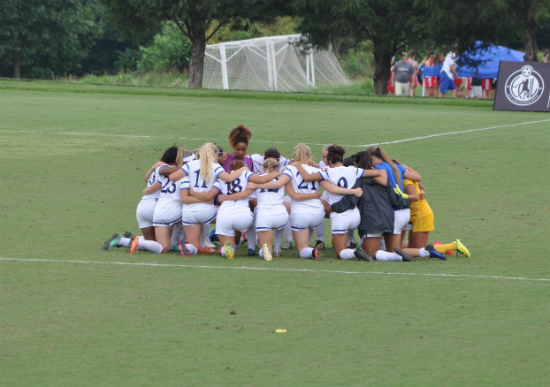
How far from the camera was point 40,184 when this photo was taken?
1534cm

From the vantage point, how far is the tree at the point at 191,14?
39062 mm

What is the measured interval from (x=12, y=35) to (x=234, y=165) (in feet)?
172

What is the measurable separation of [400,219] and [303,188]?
45.3 inches

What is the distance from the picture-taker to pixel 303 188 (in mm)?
10359

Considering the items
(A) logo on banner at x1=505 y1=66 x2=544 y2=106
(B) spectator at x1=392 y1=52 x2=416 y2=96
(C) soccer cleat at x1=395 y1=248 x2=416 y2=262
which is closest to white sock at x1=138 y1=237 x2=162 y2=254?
(C) soccer cleat at x1=395 y1=248 x2=416 y2=262

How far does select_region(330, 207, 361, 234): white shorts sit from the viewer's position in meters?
10.1

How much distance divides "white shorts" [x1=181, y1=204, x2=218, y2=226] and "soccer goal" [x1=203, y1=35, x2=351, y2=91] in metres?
36.5

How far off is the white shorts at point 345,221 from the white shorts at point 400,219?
43 cm

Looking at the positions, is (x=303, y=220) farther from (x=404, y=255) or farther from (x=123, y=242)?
(x=123, y=242)

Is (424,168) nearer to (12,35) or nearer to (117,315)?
→ (117,315)

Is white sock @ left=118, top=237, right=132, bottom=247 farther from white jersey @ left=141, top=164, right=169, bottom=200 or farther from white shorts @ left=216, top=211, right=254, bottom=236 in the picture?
white shorts @ left=216, top=211, right=254, bottom=236

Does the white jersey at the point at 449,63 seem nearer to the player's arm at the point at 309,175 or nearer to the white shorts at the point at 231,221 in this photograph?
the player's arm at the point at 309,175

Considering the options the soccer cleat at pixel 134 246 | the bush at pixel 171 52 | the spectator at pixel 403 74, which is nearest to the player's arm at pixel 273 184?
the soccer cleat at pixel 134 246

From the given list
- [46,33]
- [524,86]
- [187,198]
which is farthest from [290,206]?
[46,33]
